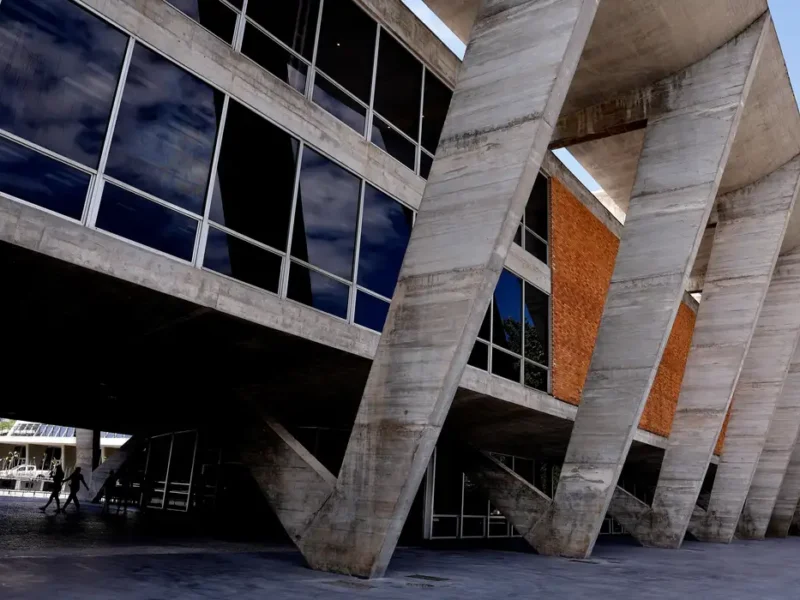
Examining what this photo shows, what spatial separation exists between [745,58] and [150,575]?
18.1 meters

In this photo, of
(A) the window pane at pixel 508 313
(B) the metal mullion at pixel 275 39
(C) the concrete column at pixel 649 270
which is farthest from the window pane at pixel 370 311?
(C) the concrete column at pixel 649 270

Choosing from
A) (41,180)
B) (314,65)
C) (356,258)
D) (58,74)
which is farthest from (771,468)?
(58,74)

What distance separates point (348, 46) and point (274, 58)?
2.26m

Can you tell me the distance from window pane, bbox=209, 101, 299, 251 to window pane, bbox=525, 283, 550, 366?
29.7 feet

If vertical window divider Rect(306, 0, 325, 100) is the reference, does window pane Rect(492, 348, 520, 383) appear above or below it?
below

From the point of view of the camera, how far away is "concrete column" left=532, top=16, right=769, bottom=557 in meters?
14.8

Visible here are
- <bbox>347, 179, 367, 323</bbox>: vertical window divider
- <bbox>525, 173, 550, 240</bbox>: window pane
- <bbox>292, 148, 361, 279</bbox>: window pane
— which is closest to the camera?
<bbox>292, 148, 361, 279</bbox>: window pane

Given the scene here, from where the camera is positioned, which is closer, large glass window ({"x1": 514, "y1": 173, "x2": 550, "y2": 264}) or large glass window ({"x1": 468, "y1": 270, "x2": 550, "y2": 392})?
large glass window ({"x1": 468, "y1": 270, "x2": 550, "y2": 392})

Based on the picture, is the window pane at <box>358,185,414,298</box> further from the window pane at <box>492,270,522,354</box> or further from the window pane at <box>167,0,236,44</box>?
the window pane at <box>492,270,522,354</box>

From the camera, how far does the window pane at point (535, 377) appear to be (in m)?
17.3

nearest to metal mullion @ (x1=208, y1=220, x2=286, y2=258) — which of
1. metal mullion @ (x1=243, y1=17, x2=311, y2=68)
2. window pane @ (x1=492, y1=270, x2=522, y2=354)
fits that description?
metal mullion @ (x1=243, y1=17, x2=311, y2=68)

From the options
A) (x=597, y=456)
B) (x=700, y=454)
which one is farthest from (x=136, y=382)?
(x=700, y=454)

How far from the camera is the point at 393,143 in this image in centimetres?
1364

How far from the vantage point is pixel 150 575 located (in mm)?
8117
